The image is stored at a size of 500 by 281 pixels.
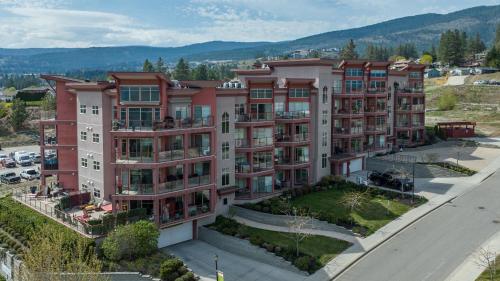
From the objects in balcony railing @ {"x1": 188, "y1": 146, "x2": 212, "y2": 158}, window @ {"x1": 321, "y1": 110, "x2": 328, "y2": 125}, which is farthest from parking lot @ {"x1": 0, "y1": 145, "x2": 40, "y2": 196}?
window @ {"x1": 321, "y1": 110, "x2": 328, "y2": 125}

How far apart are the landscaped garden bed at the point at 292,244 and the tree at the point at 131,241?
25.3ft

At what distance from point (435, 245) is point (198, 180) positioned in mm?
19711

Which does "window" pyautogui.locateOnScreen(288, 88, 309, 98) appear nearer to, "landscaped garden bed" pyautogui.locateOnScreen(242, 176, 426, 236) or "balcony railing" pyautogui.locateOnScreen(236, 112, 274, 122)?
"balcony railing" pyautogui.locateOnScreen(236, 112, 274, 122)

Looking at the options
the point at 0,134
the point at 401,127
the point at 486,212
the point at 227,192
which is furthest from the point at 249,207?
the point at 0,134

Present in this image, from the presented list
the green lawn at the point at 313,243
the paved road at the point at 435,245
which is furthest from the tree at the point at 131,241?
the paved road at the point at 435,245

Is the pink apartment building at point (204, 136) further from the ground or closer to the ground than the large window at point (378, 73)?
closer to the ground

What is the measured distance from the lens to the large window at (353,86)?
6406 centimetres

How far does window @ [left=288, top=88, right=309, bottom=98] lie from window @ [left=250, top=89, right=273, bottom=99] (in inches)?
161

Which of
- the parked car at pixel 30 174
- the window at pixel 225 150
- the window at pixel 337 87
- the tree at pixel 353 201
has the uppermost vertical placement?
the window at pixel 337 87

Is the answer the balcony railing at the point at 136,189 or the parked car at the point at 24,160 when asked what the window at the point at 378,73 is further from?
the parked car at the point at 24,160

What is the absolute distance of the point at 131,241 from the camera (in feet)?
114

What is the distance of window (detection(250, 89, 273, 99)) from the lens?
164 ft

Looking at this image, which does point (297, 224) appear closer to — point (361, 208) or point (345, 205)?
point (345, 205)

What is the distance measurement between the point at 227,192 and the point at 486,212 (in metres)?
24.6
